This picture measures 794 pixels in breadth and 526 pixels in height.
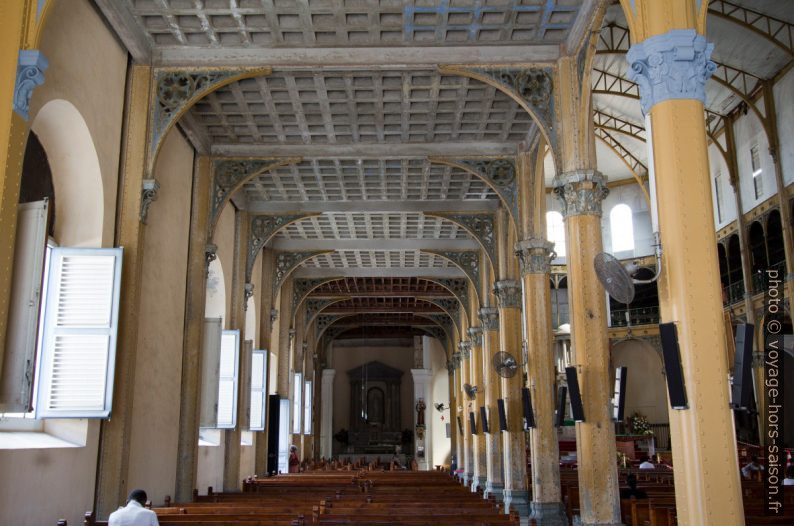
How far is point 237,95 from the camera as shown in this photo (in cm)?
1434

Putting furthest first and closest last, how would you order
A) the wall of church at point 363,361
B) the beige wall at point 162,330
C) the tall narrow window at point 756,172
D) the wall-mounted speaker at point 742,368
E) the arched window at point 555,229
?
the wall of church at point 363,361 < the arched window at point 555,229 < the tall narrow window at point 756,172 < the beige wall at point 162,330 < the wall-mounted speaker at point 742,368

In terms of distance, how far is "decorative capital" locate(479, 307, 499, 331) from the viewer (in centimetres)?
2189

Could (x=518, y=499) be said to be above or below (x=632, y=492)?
below

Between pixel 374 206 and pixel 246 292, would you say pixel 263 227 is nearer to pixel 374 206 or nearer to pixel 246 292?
pixel 246 292

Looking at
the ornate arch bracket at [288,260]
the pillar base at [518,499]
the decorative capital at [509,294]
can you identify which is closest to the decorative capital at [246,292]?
the ornate arch bracket at [288,260]

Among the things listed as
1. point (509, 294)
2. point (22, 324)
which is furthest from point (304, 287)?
point (22, 324)

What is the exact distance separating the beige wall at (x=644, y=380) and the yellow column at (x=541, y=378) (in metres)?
20.6

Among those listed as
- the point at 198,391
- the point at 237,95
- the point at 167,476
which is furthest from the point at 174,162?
the point at 167,476

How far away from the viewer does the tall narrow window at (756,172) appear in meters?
24.5

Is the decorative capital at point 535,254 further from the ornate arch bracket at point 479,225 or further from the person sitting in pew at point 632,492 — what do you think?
the ornate arch bracket at point 479,225

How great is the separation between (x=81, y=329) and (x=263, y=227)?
1102 cm

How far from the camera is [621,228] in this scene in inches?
1313

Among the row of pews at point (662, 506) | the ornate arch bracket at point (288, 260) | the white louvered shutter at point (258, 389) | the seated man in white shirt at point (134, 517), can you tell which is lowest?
the row of pews at point (662, 506)

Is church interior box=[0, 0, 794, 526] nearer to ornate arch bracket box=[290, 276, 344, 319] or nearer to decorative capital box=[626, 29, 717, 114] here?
decorative capital box=[626, 29, 717, 114]
